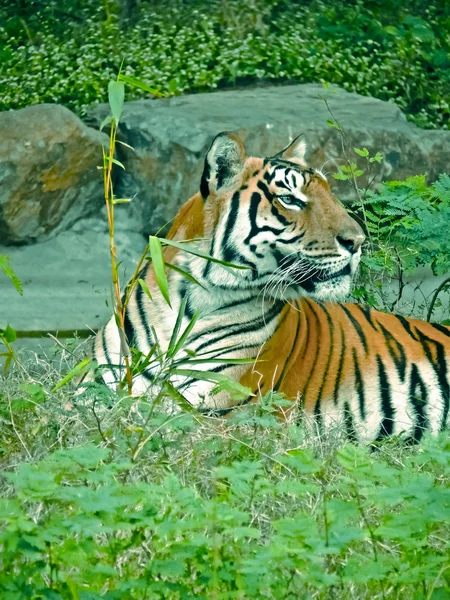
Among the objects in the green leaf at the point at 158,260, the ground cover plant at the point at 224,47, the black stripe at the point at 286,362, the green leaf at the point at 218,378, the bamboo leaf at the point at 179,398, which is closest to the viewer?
the green leaf at the point at 158,260

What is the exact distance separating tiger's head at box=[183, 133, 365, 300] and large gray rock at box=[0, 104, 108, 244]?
7.64ft

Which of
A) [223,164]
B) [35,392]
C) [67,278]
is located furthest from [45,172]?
[35,392]

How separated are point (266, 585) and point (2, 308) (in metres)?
3.61

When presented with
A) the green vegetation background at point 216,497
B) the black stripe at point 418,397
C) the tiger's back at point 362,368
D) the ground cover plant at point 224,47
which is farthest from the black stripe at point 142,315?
the ground cover plant at point 224,47

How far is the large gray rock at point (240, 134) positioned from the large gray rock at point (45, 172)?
26 centimetres

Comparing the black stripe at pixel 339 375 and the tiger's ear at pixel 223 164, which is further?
the black stripe at pixel 339 375

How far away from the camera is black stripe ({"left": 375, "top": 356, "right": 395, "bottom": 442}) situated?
4.54 meters

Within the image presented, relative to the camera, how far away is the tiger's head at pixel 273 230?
13.7ft

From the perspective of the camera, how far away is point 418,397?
466 centimetres

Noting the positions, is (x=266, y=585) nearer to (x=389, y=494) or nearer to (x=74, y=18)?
(x=389, y=494)

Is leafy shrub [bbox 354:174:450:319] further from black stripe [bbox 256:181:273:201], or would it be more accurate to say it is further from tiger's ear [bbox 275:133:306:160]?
black stripe [bbox 256:181:273:201]

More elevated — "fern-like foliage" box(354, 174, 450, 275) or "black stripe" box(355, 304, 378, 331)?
"fern-like foliage" box(354, 174, 450, 275)

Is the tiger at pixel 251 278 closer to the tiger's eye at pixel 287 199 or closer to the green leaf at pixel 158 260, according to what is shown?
the tiger's eye at pixel 287 199

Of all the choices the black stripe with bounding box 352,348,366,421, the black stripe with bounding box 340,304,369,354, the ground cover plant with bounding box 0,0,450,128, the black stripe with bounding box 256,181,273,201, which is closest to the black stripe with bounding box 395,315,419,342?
the black stripe with bounding box 340,304,369,354
